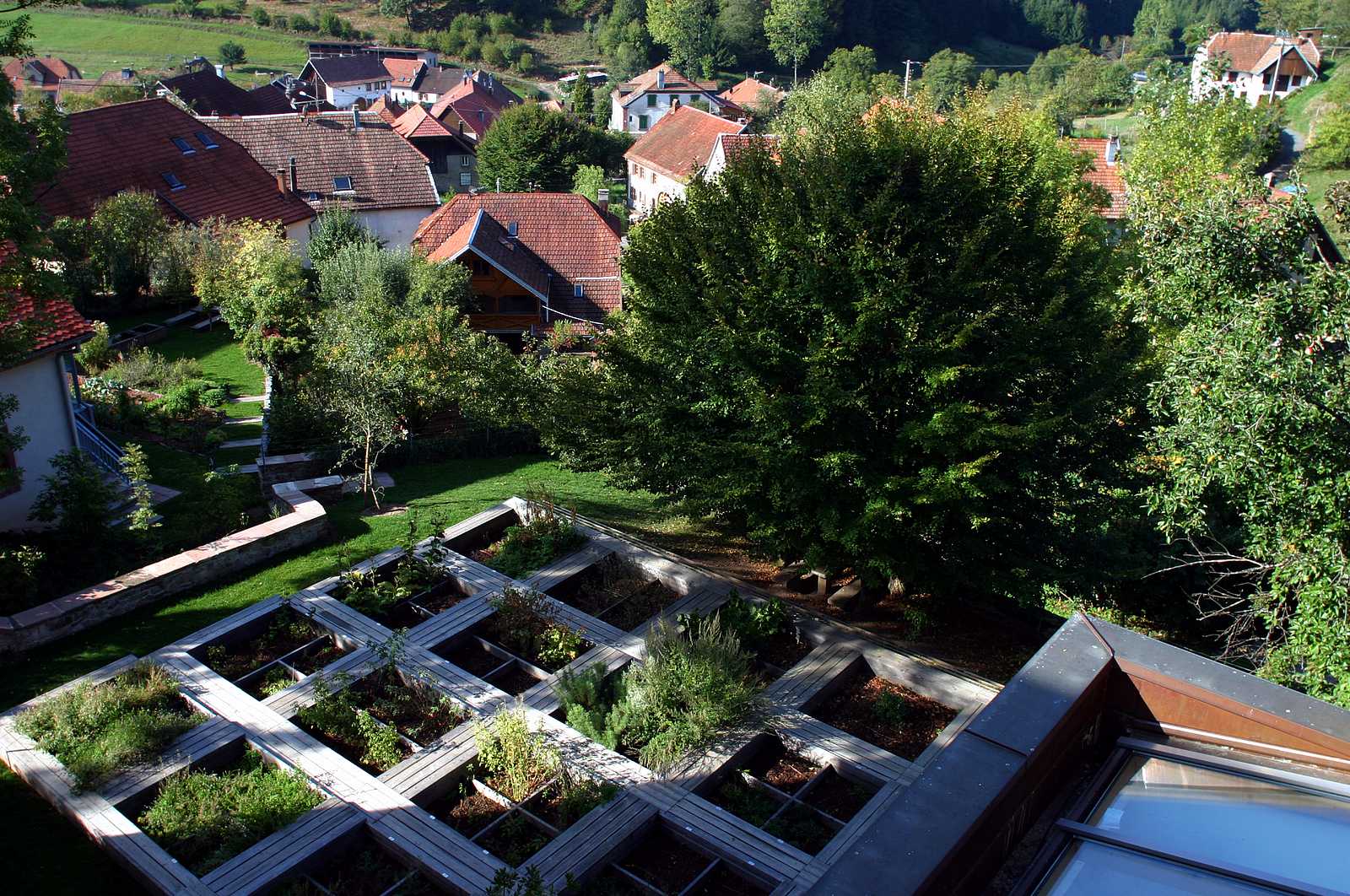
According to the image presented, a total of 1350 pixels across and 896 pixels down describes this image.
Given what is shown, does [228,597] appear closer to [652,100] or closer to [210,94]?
[210,94]

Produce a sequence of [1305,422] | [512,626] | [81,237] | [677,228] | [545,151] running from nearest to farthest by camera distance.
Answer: [1305,422] → [512,626] → [677,228] → [81,237] → [545,151]

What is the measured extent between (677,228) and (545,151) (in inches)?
2047

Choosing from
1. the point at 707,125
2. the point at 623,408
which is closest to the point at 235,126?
the point at 707,125

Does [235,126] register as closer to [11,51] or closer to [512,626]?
[11,51]

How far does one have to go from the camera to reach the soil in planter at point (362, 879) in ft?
Result: 25.7

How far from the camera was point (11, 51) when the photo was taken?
10.7 m

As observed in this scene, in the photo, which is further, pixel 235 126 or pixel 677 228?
pixel 235 126

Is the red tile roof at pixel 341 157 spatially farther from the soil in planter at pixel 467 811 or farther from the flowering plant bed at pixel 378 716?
the soil in planter at pixel 467 811

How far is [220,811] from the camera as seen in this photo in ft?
27.6

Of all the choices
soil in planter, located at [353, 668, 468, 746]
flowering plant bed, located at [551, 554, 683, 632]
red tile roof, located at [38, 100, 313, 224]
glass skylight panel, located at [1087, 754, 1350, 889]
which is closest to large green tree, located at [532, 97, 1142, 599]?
flowering plant bed, located at [551, 554, 683, 632]

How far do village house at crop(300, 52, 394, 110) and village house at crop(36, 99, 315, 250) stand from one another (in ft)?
183

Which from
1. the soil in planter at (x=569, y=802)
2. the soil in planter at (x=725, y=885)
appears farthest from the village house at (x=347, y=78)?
the soil in planter at (x=725, y=885)

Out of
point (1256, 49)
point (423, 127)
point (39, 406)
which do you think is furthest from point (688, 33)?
point (39, 406)

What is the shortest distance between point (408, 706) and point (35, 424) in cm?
873
